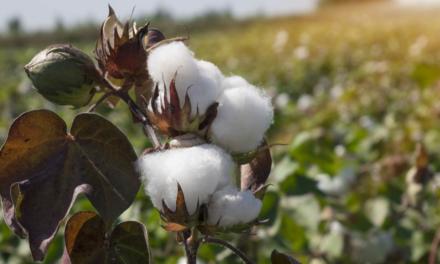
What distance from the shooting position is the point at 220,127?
0.70 metres

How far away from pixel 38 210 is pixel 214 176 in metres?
0.15

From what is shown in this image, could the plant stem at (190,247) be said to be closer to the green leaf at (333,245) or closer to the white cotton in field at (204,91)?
the white cotton in field at (204,91)

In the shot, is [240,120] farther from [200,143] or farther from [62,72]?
[62,72]

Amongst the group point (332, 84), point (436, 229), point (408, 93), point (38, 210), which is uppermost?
point (38, 210)

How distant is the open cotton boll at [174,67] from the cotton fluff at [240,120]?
3cm

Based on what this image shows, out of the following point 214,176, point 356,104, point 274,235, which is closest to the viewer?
point 214,176

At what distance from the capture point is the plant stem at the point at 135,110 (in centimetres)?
72

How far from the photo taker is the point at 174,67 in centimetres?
71

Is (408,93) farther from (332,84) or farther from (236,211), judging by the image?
(236,211)

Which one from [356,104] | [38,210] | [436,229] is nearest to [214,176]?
[38,210]

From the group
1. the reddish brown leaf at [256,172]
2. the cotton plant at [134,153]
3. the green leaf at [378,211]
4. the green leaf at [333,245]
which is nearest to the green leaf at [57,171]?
the cotton plant at [134,153]

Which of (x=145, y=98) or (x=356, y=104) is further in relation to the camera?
(x=356, y=104)

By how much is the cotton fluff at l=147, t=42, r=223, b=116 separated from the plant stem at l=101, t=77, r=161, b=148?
0.04 m

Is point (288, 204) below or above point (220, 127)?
below
